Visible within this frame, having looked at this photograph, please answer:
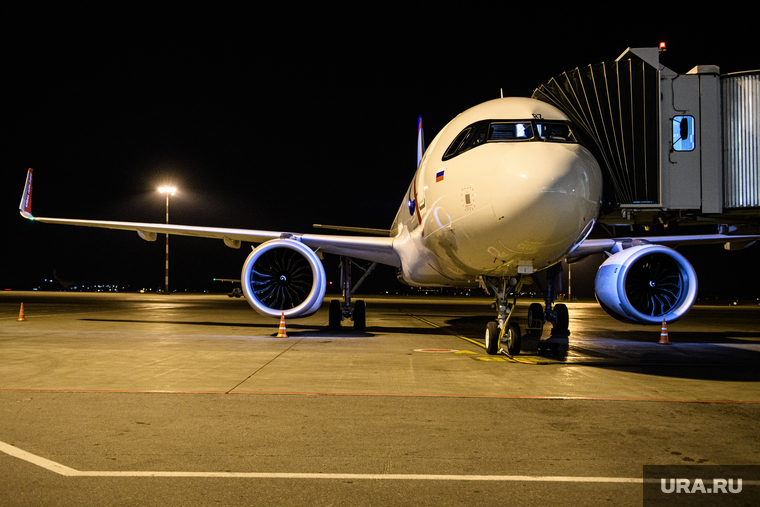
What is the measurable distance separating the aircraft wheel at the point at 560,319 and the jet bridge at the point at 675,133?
175 inches

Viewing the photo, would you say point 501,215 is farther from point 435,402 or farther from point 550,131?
point 435,402

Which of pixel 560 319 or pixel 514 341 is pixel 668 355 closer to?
pixel 514 341

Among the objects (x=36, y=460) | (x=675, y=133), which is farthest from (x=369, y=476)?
(x=675, y=133)

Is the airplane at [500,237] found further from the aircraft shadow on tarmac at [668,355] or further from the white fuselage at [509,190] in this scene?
the aircraft shadow on tarmac at [668,355]

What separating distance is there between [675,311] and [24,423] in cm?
1088

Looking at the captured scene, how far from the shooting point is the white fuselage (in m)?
7.09

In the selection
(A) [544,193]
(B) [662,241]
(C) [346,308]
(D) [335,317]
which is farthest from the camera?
(C) [346,308]

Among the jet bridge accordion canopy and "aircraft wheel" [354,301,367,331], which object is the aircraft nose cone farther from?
"aircraft wheel" [354,301,367,331]

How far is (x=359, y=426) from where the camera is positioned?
4.68 m

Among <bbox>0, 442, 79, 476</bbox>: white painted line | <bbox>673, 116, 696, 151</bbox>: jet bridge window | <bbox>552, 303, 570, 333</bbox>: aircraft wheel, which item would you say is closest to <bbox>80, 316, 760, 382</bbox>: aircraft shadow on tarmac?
<bbox>552, 303, 570, 333</bbox>: aircraft wheel

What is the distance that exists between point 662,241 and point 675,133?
4.67 metres

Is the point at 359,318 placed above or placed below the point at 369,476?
below

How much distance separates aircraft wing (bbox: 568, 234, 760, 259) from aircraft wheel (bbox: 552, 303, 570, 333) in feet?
4.98

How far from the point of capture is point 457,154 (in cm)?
841
